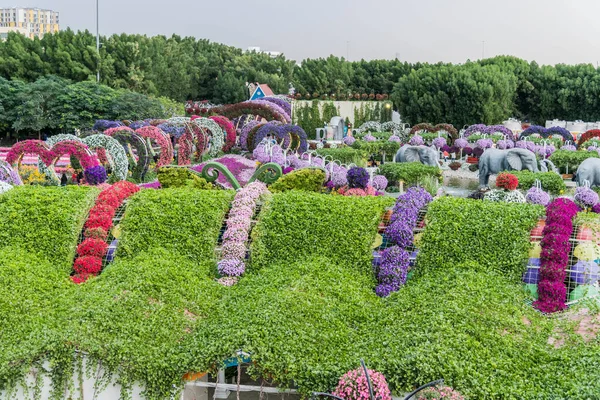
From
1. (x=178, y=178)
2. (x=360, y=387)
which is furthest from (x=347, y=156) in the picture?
(x=360, y=387)

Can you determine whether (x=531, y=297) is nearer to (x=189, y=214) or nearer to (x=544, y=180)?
(x=189, y=214)

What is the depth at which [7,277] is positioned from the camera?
36.5 ft

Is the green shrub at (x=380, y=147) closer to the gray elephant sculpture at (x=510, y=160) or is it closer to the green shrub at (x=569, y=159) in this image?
the green shrub at (x=569, y=159)

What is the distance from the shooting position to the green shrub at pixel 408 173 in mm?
24453

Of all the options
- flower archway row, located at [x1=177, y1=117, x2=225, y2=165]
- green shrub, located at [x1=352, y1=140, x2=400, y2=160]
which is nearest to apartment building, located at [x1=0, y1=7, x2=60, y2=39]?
flower archway row, located at [x1=177, y1=117, x2=225, y2=165]

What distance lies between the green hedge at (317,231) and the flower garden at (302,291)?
0.09 feet

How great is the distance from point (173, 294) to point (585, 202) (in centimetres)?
1053

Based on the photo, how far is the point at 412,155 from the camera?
93.0 feet

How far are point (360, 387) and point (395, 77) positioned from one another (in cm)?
5963

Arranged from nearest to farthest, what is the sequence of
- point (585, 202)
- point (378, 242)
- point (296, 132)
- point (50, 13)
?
point (378, 242)
point (585, 202)
point (296, 132)
point (50, 13)

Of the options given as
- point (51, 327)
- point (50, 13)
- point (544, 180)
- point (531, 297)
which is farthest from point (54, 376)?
point (50, 13)

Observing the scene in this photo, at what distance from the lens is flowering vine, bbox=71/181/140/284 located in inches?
485

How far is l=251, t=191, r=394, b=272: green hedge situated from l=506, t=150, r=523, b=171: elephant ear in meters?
13.9

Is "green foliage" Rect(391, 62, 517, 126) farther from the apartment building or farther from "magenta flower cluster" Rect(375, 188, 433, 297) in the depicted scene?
the apartment building
